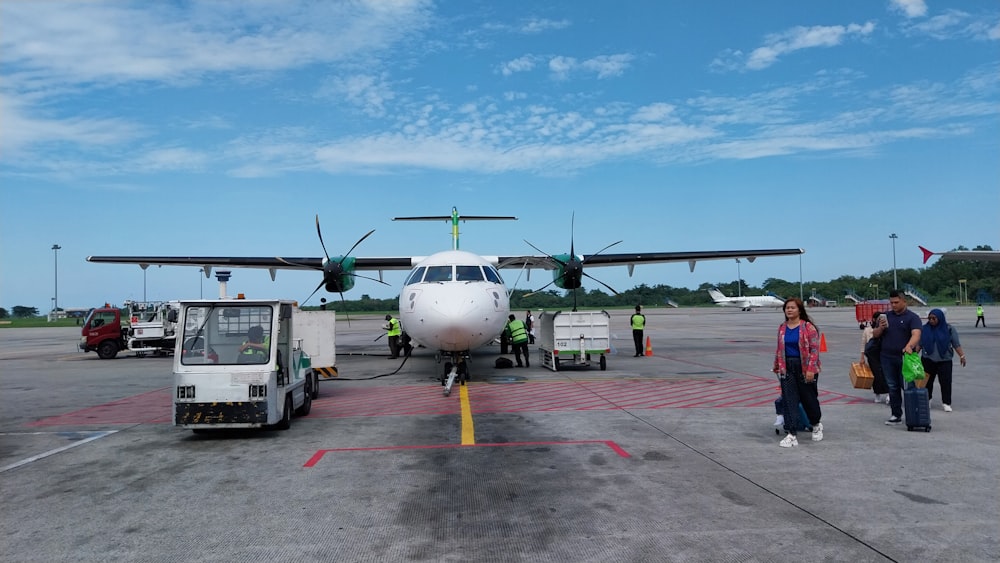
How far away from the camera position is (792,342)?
24.0 ft

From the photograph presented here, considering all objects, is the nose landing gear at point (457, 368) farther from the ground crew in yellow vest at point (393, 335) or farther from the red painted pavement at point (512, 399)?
the ground crew in yellow vest at point (393, 335)

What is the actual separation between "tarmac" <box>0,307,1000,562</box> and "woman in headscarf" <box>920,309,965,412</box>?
24.5 inches

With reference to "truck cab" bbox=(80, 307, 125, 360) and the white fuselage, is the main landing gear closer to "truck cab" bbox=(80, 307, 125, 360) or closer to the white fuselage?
the white fuselage

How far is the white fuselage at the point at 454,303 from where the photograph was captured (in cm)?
1158

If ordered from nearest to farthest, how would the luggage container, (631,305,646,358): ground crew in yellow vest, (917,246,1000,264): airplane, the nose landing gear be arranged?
the nose landing gear → the luggage container → (631,305,646,358): ground crew in yellow vest → (917,246,1000,264): airplane

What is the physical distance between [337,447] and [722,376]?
32.1 ft

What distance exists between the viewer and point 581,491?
5527 mm

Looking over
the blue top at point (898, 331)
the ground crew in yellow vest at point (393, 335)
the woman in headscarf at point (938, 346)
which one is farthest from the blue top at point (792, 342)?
the ground crew in yellow vest at point (393, 335)

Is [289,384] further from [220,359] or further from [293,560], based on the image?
[293,560]

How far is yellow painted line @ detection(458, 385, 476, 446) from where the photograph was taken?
303 inches

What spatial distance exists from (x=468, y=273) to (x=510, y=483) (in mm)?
7666

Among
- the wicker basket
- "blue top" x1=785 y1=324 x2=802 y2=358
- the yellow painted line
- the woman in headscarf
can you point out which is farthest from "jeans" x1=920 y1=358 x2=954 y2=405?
the yellow painted line

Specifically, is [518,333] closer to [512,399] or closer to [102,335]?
[512,399]

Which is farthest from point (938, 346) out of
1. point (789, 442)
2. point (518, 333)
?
point (518, 333)
